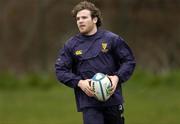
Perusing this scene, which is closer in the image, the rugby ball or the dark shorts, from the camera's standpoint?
the rugby ball

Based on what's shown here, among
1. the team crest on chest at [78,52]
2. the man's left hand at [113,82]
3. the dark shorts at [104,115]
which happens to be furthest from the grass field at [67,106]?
the team crest on chest at [78,52]

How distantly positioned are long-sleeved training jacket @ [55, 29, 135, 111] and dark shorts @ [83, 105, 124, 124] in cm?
7

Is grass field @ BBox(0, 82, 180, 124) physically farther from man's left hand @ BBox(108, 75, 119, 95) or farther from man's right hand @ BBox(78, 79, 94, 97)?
man's right hand @ BBox(78, 79, 94, 97)

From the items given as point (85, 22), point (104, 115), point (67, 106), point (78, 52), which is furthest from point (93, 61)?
point (67, 106)

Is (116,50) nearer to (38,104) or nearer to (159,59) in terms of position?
(38,104)

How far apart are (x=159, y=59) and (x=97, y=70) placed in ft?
41.1

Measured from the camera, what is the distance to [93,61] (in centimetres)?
843

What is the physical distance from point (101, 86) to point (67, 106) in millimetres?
8720

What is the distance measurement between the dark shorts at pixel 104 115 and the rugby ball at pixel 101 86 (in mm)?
224

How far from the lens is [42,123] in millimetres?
14297

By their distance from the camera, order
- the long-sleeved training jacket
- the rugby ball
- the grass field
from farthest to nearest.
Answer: the grass field → the long-sleeved training jacket → the rugby ball

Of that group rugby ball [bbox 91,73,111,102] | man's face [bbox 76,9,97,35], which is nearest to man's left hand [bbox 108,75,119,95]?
rugby ball [bbox 91,73,111,102]

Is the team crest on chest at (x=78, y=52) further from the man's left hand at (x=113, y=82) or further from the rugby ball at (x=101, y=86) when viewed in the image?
the man's left hand at (x=113, y=82)

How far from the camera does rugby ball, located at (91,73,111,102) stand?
27.1ft
